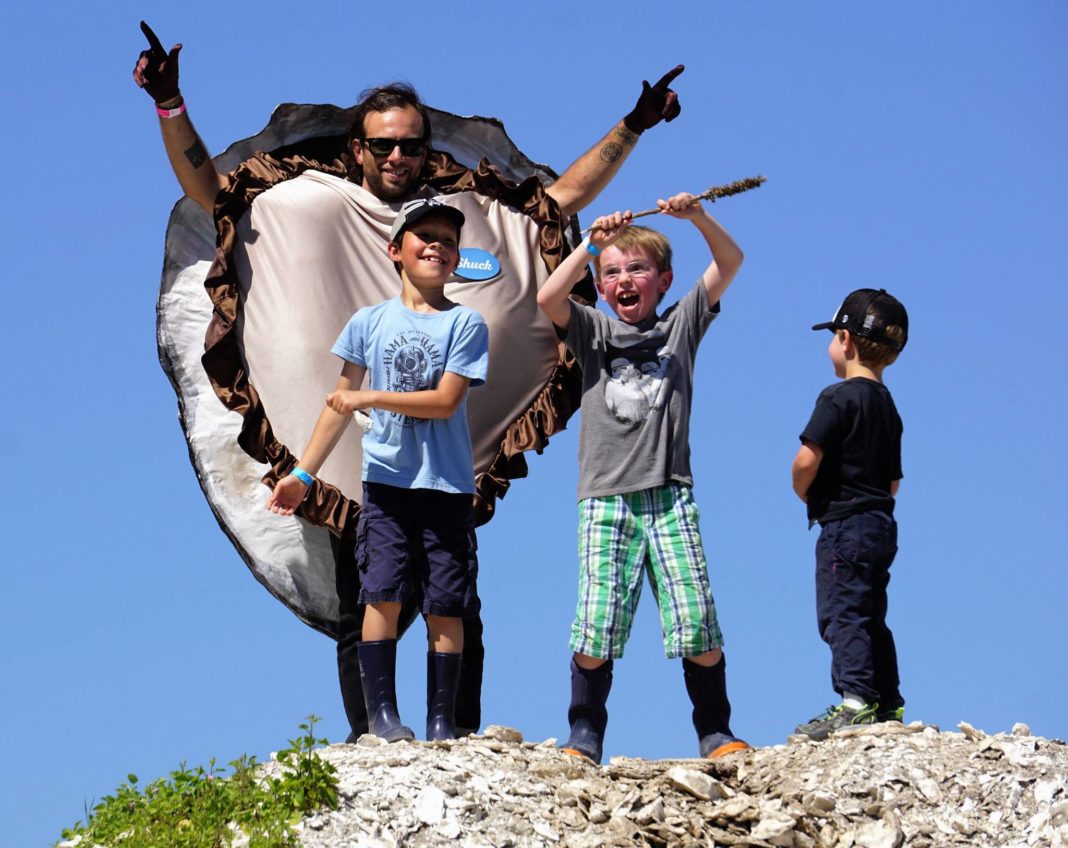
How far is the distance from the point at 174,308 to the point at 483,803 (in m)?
3.21

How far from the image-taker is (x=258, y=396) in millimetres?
7328

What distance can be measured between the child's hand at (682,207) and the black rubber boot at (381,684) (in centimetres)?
192

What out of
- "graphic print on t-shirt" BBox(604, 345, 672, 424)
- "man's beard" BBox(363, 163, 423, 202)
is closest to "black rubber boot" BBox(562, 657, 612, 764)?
"graphic print on t-shirt" BBox(604, 345, 672, 424)

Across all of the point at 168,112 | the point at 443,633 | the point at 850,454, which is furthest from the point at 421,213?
the point at 850,454

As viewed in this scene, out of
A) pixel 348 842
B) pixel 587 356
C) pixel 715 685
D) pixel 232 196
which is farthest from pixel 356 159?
pixel 348 842

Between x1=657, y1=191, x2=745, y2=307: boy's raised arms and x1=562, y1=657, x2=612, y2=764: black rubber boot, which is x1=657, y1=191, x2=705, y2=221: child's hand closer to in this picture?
x1=657, y1=191, x2=745, y2=307: boy's raised arms

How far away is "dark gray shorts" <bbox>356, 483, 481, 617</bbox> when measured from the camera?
5957 mm

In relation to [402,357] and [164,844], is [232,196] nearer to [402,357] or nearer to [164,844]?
[402,357]

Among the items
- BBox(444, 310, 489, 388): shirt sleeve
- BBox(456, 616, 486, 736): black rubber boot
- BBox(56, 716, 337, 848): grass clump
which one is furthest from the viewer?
BBox(456, 616, 486, 736): black rubber boot

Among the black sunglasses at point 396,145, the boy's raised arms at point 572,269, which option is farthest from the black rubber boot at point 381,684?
the black sunglasses at point 396,145

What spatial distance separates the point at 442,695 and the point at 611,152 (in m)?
2.65

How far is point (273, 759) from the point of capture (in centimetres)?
574

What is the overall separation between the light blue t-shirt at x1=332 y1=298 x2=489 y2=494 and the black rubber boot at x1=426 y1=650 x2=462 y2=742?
603mm

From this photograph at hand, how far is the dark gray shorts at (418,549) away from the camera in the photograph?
5.96 m
